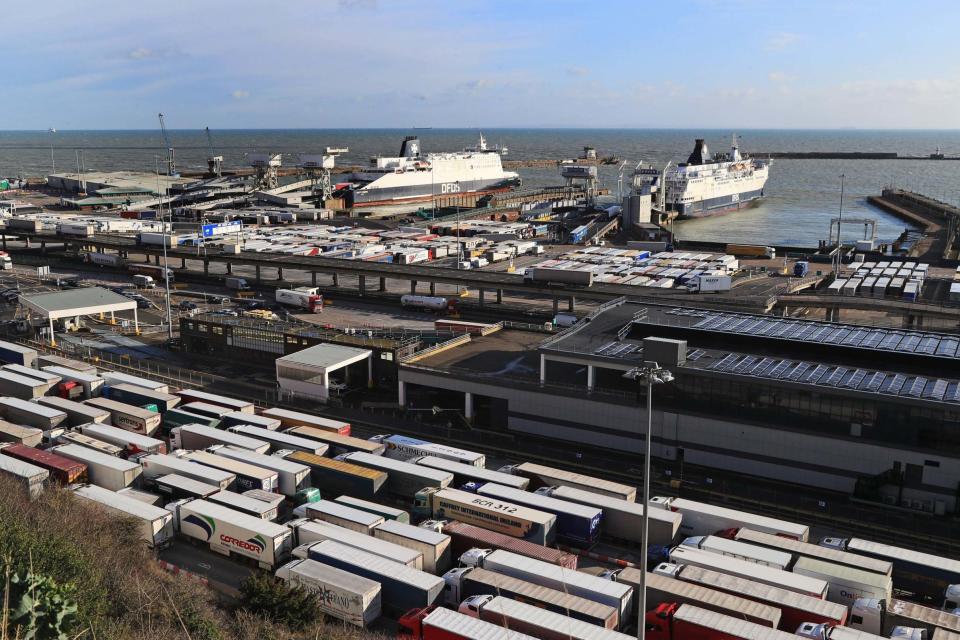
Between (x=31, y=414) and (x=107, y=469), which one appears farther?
(x=31, y=414)

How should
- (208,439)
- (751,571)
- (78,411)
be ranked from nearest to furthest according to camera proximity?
(751,571), (208,439), (78,411)

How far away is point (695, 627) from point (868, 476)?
11.4 m

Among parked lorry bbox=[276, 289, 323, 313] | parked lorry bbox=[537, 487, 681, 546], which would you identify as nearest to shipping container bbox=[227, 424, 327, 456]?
parked lorry bbox=[537, 487, 681, 546]

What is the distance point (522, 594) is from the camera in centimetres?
1928

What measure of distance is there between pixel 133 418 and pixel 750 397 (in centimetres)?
2340

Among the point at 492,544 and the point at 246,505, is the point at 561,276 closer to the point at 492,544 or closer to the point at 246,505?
the point at 492,544

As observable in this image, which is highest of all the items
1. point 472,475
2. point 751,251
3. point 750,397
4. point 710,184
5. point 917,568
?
point 710,184

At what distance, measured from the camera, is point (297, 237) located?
7856cm

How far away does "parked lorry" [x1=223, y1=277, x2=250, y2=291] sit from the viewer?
59.2 m

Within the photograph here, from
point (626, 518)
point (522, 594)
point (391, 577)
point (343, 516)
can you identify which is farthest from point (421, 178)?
point (522, 594)

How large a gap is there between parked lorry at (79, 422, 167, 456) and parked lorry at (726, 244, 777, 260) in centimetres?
5651

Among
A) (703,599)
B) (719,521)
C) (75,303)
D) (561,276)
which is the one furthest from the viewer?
(561,276)

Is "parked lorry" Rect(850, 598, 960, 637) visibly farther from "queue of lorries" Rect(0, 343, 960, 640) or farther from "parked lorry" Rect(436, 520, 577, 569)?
"parked lorry" Rect(436, 520, 577, 569)

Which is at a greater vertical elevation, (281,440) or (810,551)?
(281,440)
